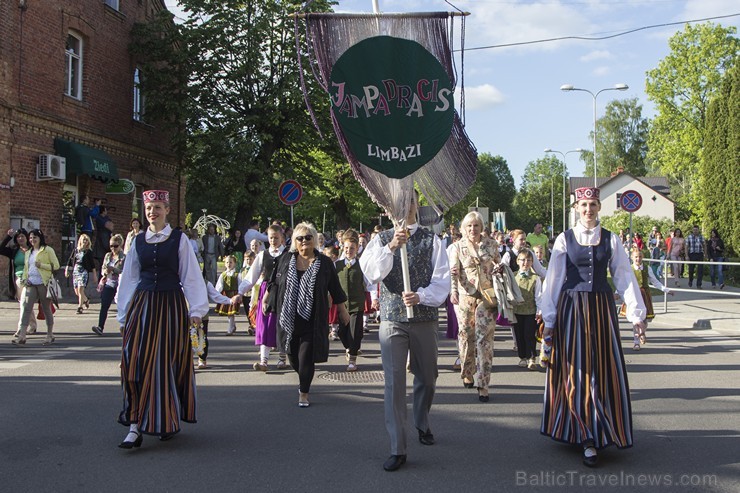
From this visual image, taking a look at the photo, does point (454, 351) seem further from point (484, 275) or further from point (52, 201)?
point (52, 201)

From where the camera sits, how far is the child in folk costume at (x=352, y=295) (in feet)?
31.5

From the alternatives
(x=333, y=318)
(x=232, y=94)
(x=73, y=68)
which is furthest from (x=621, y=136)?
(x=333, y=318)

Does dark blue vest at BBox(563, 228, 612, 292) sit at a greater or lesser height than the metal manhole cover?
greater

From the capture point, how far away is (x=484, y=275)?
27.1 ft

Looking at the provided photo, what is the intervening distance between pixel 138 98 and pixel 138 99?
4 cm

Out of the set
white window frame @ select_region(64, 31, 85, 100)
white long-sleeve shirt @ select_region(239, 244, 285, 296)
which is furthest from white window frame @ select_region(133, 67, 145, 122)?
white long-sleeve shirt @ select_region(239, 244, 285, 296)

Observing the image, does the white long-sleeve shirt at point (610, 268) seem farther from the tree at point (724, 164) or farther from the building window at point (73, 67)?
the tree at point (724, 164)

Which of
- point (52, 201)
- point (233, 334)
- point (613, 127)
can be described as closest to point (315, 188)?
point (52, 201)

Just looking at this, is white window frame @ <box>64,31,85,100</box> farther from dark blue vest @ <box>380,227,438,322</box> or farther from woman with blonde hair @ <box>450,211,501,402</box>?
dark blue vest @ <box>380,227,438,322</box>

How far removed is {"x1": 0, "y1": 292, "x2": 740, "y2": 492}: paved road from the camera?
484 centimetres

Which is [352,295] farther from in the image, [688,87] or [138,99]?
[688,87]

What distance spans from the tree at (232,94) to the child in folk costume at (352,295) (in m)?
14.1

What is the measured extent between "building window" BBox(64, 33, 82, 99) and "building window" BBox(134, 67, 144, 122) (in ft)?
10.6

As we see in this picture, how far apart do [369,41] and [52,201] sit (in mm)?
16897
